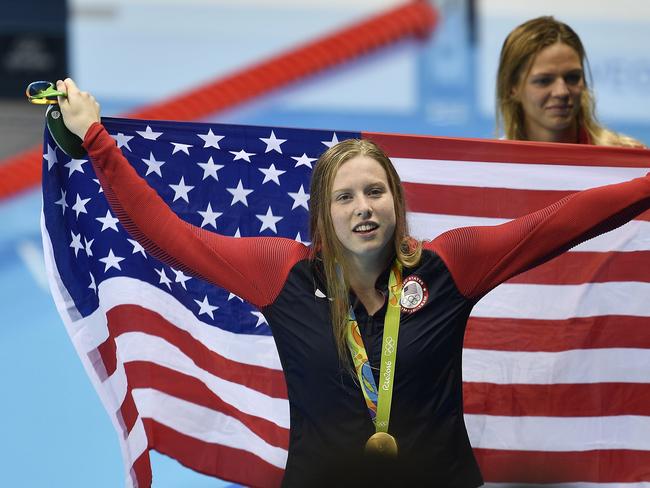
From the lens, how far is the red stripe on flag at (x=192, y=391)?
3.99 metres

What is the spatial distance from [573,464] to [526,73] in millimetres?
1417

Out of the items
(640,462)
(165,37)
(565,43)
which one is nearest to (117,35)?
(165,37)

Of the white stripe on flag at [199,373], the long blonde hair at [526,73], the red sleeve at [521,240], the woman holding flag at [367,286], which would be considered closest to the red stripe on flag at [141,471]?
the white stripe on flag at [199,373]

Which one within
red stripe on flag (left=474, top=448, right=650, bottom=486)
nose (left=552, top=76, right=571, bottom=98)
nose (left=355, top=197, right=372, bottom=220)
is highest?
nose (left=552, top=76, right=571, bottom=98)

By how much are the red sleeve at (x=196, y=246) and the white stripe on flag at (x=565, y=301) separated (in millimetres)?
1109

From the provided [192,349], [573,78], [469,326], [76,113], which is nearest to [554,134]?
[573,78]

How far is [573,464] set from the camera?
4.07 metres

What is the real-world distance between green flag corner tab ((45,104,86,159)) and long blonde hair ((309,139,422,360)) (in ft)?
2.33

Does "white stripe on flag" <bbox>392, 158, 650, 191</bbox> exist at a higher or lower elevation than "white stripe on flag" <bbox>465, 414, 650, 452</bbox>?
higher

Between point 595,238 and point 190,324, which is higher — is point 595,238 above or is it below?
above

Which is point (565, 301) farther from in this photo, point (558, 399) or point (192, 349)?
point (192, 349)

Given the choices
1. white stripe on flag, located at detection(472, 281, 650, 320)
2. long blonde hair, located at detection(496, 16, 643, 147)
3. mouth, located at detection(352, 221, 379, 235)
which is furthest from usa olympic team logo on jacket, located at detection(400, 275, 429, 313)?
long blonde hair, located at detection(496, 16, 643, 147)

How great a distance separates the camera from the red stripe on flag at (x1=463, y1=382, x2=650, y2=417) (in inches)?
161

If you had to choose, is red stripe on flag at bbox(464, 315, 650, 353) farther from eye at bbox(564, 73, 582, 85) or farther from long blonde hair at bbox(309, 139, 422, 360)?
long blonde hair at bbox(309, 139, 422, 360)
